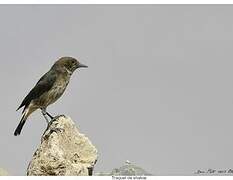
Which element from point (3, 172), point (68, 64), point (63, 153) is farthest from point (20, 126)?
point (63, 153)

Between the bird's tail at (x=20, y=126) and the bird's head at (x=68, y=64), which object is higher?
the bird's head at (x=68, y=64)

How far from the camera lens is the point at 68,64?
39.2 ft

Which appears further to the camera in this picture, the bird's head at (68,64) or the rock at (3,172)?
the bird's head at (68,64)

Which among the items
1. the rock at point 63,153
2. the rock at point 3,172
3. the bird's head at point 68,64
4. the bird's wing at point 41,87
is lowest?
the rock at point 3,172

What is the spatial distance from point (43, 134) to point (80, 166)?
964 mm

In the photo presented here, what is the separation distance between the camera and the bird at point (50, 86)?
11906 millimetres

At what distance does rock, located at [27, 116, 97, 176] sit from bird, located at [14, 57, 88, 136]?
201 centimetres

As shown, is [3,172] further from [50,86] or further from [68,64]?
[68,64]

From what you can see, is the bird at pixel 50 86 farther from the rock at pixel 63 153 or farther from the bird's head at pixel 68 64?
the rock at pixel 63 153

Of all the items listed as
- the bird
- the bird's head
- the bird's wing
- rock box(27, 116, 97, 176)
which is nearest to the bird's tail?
the bird

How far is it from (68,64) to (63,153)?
2.94 meters

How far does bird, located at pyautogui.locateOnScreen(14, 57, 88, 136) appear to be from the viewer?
11906mm

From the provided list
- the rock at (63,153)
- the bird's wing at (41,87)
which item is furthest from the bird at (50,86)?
the rock at (63,153)
